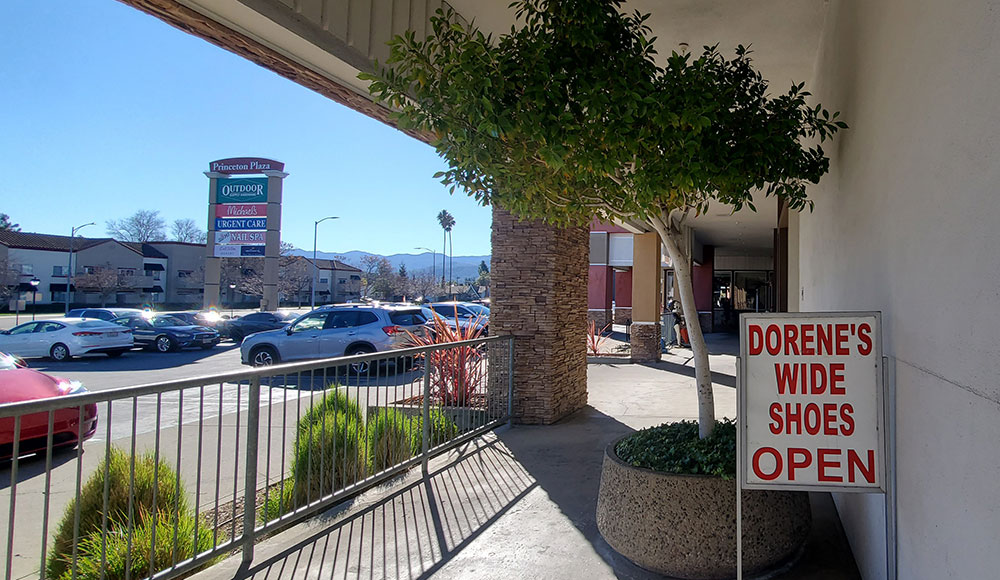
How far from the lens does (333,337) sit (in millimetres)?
15883

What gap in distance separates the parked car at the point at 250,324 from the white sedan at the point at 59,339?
7.29 metres

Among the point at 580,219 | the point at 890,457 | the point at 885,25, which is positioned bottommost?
the point at 890,457

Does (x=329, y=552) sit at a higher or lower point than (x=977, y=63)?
lower

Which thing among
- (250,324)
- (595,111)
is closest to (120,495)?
(595,111)

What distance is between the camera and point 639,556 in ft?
11.3

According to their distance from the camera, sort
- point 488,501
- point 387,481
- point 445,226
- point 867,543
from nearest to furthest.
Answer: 1. point 867,543
2. point 488,501
3. point 387,481
4. point 445,226

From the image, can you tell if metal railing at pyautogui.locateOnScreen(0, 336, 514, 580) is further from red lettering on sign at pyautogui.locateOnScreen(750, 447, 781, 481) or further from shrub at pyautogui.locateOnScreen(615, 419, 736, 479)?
red lettering on sign at pyautogui.locateOnScreen(750, 447, 781, 481)

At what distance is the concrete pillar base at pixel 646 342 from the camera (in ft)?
48.8

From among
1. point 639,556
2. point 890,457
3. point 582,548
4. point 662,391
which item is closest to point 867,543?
point 890,457

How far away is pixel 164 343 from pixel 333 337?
37.9 feet

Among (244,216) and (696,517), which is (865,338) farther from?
(244,216)

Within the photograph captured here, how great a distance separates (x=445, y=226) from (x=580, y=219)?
321 feet

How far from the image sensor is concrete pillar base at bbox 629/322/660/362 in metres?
14.9

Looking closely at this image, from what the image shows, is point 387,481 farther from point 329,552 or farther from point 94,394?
point 94,394
